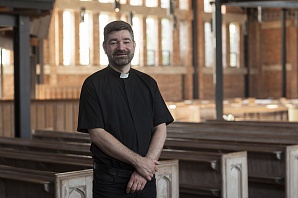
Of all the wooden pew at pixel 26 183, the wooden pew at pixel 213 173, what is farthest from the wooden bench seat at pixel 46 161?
the wooden pew at pixel 213 173

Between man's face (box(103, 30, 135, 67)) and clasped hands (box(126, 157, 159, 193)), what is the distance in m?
0.52

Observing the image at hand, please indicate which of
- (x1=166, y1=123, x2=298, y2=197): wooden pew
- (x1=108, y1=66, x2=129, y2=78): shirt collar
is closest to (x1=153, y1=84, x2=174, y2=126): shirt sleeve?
(x1=108, y1=66, x2=129, y2=78): shirt collar

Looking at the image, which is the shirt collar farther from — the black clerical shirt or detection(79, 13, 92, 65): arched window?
detection(79, 13, 92, 65): arched window

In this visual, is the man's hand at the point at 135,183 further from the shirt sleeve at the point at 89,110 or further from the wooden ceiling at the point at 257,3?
the wooden ceiling at the point at 257,3

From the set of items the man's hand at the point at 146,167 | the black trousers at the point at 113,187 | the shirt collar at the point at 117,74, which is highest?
the shirt collar at the point at 117,74

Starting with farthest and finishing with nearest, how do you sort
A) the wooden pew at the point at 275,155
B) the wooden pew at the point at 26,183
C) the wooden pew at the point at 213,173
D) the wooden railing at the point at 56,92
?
the wooden railing at the point at 56,92 < the wooden pew at the point at 275,155 < the wooden pew at the point at 213,173 < the wooden pew at the point at 26,183

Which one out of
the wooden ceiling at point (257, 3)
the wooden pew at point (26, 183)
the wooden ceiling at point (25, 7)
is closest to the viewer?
the wooden pew at point (26, 183)

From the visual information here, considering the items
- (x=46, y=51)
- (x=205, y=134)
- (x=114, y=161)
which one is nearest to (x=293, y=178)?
(x=205, y=134)

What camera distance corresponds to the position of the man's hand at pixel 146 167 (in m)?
3.61

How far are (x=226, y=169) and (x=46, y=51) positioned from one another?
15.9 m

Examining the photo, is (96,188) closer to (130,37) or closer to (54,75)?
(130,37)

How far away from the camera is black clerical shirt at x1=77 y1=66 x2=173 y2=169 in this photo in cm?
370

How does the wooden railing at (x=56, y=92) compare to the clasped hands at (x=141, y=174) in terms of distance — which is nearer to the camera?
the clasped hands at (x=141, y=174)

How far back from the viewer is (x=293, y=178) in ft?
22.6
